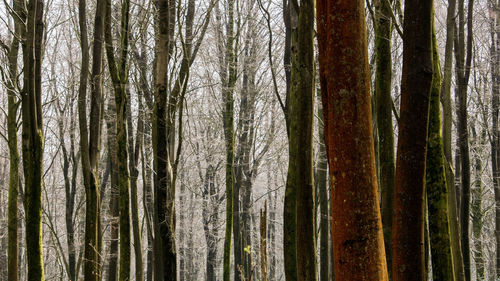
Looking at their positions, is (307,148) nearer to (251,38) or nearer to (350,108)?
(350,108)

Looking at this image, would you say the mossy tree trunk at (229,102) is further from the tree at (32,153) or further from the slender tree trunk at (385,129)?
the slender tree trunk at (385,129)

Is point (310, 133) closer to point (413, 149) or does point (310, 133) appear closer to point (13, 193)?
point (413, 149)

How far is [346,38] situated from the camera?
9.02 feet

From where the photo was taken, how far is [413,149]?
11.2 feet

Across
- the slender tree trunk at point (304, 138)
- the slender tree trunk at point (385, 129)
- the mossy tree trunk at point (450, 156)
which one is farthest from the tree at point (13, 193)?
the mossy tree trunk at point (450, 156)

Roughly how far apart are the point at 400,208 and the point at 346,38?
141cm

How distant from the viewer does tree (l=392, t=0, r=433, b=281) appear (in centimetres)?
341

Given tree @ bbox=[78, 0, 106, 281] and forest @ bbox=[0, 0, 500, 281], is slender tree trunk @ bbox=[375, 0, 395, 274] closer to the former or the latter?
forest @ bbox=[0, 0, 500, 281]

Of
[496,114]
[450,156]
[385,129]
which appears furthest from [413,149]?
[496,114]

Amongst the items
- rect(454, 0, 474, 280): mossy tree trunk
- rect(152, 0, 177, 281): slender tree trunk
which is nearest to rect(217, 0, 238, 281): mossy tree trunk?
rect(454, 0, 474, 280): mossy tree trunk

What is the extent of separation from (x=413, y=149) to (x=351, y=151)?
95cm

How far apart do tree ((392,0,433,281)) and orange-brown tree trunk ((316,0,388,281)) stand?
80 centimetres

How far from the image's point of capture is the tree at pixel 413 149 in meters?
3.41

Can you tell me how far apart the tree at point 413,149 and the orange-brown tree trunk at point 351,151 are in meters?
0.80
